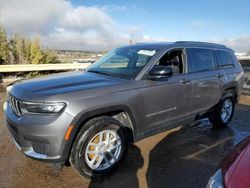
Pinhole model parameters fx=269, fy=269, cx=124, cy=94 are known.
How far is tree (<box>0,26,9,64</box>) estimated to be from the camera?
14069 mm

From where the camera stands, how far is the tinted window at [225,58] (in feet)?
19.4

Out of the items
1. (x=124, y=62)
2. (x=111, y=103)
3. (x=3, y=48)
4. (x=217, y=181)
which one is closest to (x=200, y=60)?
(x=124, y=62)

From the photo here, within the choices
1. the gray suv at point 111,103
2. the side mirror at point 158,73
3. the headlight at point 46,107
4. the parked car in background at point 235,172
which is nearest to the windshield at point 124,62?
the gray suv at point 111,103

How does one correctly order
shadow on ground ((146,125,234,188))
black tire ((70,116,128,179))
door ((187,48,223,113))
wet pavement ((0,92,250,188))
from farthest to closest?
door ((187,48,223,113)) → shadow on ground ((146,125,234,188)) → wet pavement ((0,92,250,188)) → black tire ((70,116,128,179))

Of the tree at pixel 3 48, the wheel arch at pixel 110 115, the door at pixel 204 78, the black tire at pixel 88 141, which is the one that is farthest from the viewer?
the tree at pixel 3 48

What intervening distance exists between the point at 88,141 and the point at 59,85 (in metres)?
0.86

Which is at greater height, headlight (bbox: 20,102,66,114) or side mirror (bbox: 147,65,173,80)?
side mirror (bbox: 147,65,173,80)

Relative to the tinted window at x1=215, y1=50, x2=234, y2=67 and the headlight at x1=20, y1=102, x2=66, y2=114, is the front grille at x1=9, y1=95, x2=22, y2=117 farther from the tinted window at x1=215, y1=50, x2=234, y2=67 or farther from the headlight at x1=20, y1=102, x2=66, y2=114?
the tinted window at x1=215, y1=50, x2=234, y2=67

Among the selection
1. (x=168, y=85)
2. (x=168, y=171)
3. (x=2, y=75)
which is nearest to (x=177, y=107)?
(x=168, y=85)

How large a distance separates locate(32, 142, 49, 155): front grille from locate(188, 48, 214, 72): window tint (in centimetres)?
295

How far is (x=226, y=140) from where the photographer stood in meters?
5.43

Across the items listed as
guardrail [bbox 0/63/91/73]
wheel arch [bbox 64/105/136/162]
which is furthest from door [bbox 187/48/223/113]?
guardrail [bbox 0/63/91/73]

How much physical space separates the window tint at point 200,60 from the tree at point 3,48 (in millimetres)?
11773

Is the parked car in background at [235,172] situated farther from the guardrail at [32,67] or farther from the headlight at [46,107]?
the guardrail at [32,67]
